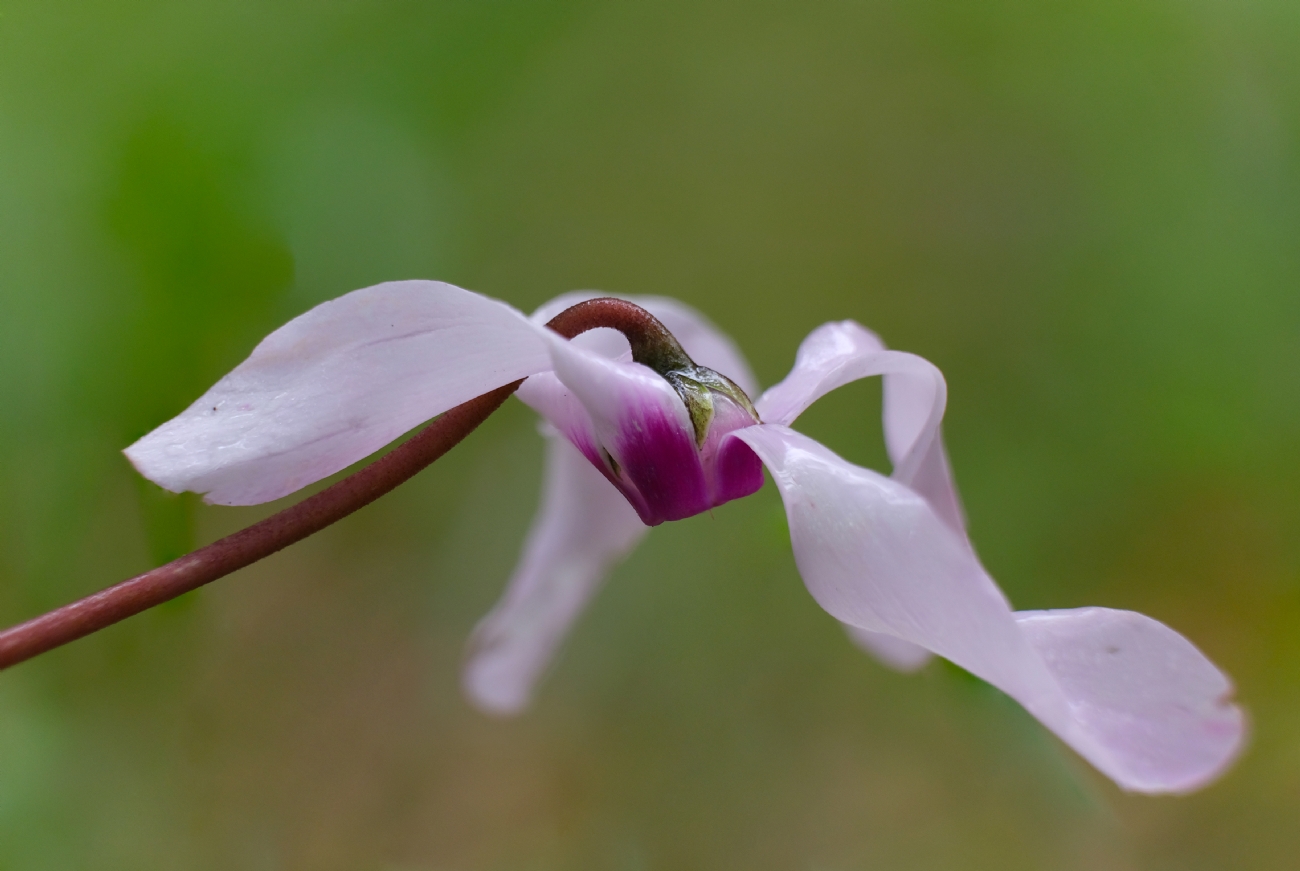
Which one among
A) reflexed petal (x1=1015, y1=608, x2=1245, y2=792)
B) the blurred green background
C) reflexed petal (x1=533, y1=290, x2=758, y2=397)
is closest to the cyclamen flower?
reflexed petal (x1=1015, y1=608, x2=1245, y2=792)

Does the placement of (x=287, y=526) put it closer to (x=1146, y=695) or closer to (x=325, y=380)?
(x=325, y=380)

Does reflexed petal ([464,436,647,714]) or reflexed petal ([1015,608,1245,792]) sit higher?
reflexed petal ([1015,608,1245,792])

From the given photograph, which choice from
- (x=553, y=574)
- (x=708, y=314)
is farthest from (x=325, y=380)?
(x=708, y=314)

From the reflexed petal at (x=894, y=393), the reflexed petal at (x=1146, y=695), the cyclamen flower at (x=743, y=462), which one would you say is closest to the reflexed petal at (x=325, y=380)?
the cyclamen flower at (x=743, y=462)

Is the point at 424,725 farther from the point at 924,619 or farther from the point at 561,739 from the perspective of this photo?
the point at 924,619

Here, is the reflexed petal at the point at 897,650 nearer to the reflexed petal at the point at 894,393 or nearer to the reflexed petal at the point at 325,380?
the reflexed petal at the point at 894,393

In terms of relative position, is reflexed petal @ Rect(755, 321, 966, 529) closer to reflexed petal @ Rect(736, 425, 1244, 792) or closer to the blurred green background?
reflexed petal @ Rect(736, 425, 1244, 792)
